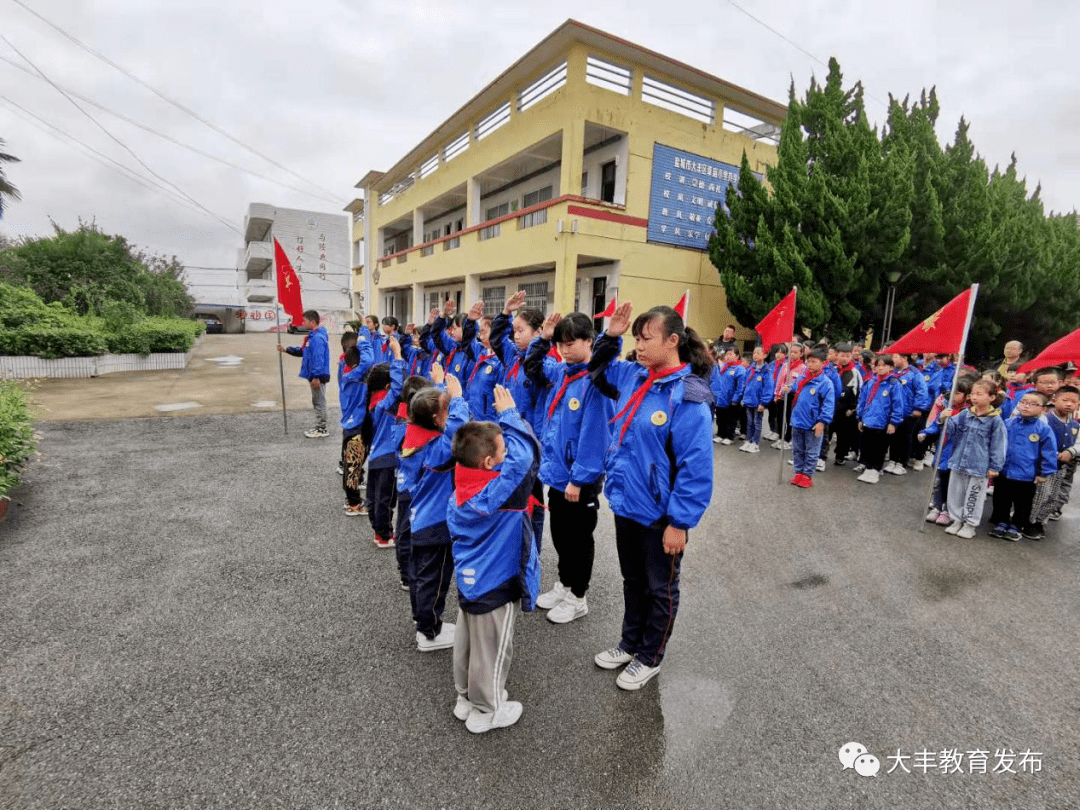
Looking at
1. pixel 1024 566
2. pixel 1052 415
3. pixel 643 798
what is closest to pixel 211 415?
pixel 643 798

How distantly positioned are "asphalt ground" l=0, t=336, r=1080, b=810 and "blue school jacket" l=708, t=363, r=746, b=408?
424 centimetres

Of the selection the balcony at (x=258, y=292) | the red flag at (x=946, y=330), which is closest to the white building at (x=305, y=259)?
the balcony at (x=258, y=292)

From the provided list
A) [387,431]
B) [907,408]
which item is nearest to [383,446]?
[387,431]

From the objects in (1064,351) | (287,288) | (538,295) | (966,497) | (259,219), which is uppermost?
(259,219)

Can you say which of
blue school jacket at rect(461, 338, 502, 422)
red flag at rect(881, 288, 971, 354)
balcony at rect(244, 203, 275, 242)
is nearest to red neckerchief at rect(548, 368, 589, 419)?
blue school jacket at rect(461, 338, 502, 422)

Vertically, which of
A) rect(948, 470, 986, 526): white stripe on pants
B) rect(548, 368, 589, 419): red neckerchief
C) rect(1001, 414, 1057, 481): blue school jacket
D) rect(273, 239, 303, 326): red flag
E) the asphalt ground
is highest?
rect(273, 239, 303, 326): red flag

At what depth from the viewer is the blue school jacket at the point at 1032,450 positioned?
17.0 feet

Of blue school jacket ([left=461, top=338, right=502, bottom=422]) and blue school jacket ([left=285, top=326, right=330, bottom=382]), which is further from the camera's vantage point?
blue school jacket ([left=285, top=326, right=330, bottom=382])

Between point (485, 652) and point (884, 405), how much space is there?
22.8 ft

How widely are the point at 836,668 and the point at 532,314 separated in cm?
317

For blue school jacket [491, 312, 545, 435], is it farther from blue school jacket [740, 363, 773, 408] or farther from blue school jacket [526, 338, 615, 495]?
blue school jacket [740, 363, 773, 408]

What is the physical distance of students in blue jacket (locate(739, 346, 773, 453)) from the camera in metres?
8.59

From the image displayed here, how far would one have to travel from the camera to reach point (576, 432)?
11.2ft

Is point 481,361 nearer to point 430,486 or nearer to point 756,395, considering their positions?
point 430,486
